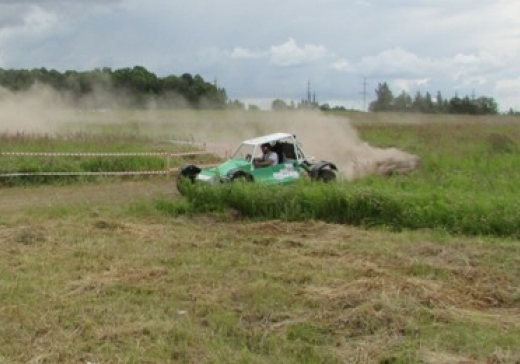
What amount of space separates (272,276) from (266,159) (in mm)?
8696

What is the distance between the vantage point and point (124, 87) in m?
52.6

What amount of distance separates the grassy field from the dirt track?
634 millimetres

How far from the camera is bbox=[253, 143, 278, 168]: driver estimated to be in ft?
55.6

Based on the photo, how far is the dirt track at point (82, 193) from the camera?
16.6m

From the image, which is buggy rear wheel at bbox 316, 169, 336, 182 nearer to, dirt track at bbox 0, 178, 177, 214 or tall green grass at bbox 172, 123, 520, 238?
tall green grass at bbox 172, 123, 520, 238

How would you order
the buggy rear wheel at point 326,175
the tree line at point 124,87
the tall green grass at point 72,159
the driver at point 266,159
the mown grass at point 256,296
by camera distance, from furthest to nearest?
the tree line at point 124,87 < the tall green grass at point 72,159 < the driver at point 266,159 < the buggy rear wheel at point 326,175 < the mown grass at point 256,296


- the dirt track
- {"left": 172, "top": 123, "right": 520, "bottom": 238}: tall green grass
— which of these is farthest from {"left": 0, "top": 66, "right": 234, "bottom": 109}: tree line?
{"left": 172, "top": 123, "right": 520, "bottom": 238}: tall green grass

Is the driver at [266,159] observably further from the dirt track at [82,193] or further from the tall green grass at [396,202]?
the dirt track at [82,193]

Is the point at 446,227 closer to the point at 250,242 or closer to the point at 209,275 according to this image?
the point at 250,242

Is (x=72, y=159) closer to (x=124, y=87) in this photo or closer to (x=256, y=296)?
(x=256, y=296)

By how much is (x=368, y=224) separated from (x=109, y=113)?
39.9 meters

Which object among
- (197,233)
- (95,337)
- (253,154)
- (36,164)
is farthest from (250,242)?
(36,164)

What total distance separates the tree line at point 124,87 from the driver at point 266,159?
28057mm

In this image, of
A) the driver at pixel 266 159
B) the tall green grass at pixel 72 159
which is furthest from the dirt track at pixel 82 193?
the driver at pixel 266 159
